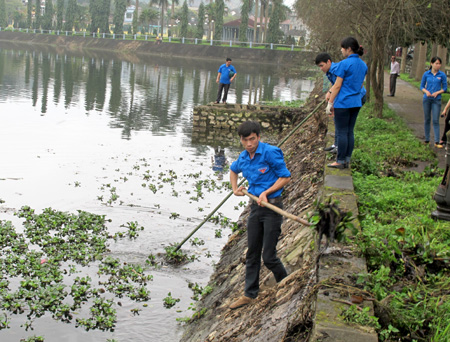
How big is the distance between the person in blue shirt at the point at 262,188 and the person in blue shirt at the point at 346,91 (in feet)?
8.63

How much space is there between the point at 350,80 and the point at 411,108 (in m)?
12.2

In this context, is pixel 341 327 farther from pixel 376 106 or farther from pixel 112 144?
pixel 112 144

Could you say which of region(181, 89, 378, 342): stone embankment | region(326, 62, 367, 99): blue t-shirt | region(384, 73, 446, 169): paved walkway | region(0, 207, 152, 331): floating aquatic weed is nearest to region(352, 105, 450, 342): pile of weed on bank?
region(181, 89, 378, 342): stone embankment

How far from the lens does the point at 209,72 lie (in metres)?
→ 53.1

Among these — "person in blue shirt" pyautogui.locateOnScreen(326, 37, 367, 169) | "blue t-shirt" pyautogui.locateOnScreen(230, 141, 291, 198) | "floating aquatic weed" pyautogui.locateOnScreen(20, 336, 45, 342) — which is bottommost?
"floating aquatic weed" pyautogui.locateOnScreen(20, 336, 45, 342)

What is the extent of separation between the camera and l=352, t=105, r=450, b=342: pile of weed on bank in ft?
14.2

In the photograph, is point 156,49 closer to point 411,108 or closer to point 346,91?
point 411,108

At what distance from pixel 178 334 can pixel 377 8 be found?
11.5m

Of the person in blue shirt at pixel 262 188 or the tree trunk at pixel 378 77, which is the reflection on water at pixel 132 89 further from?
the person in blue shirt at pixel 262 188

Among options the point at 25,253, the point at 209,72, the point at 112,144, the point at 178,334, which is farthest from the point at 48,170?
the point at 209,72

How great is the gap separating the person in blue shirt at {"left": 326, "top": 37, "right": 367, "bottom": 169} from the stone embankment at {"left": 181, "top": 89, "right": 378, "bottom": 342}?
0.52m

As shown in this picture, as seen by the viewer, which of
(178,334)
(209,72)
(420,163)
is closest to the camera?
(178,334)

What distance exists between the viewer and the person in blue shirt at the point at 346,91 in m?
8.20

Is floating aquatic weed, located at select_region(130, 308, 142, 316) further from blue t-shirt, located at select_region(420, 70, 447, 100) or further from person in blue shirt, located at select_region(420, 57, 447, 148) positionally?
blue t-shirt, located at select_region(420, 70, 447, 100)
